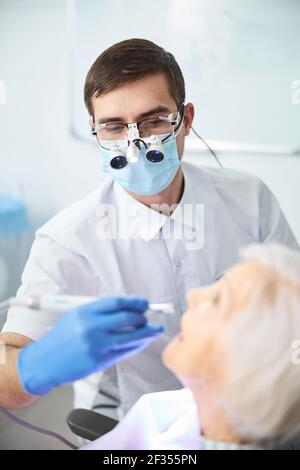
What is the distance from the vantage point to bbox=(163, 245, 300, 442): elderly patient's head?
2.44ft

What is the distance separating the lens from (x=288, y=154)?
1.17m

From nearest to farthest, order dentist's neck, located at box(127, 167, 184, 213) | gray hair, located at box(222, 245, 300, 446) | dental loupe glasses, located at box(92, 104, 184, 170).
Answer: gray hair, located at box(222, 245, 300, 446) → dental loupe glasses, located at box(92, 104, 184, 170) → dentist's neck, located at box(127, 167, 184, 213)

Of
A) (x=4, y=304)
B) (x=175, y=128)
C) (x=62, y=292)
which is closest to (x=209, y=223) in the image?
(x=175, y=128)

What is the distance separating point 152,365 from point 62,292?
0.82ft

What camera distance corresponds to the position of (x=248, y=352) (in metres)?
0.74

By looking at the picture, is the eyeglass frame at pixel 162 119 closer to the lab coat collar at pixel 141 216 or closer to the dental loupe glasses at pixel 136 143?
the dental loupe glasses at pixel 136 143

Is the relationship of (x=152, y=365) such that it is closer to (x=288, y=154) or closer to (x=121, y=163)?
(x=121, y=163)

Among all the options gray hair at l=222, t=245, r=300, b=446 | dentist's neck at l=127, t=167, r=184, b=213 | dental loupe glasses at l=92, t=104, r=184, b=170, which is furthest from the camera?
dentist's neck at l=127, t=167, r=184, b=213

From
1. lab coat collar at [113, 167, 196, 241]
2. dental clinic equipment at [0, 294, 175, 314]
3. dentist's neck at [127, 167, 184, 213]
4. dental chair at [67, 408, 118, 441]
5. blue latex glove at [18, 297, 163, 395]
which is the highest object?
dentist's neck at [127, 167, 184, 213]

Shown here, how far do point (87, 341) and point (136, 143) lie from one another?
Result: 38 cm

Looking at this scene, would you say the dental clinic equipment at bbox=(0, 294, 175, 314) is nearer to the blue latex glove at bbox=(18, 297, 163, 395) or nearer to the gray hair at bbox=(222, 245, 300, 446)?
the blue latex glove at bbox=(18, 297, 163, 395)

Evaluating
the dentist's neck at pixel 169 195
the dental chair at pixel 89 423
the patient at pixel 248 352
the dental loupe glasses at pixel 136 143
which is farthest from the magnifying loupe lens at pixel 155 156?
the dental chair at pixel 89 423

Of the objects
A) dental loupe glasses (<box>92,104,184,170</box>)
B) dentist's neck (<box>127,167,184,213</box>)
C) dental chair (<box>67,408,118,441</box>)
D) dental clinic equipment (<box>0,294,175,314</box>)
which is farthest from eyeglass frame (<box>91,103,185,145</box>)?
dental chair (<box>67,408,118,441</box>)

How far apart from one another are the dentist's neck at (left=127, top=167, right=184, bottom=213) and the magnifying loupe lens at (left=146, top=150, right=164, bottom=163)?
11 centimetres
